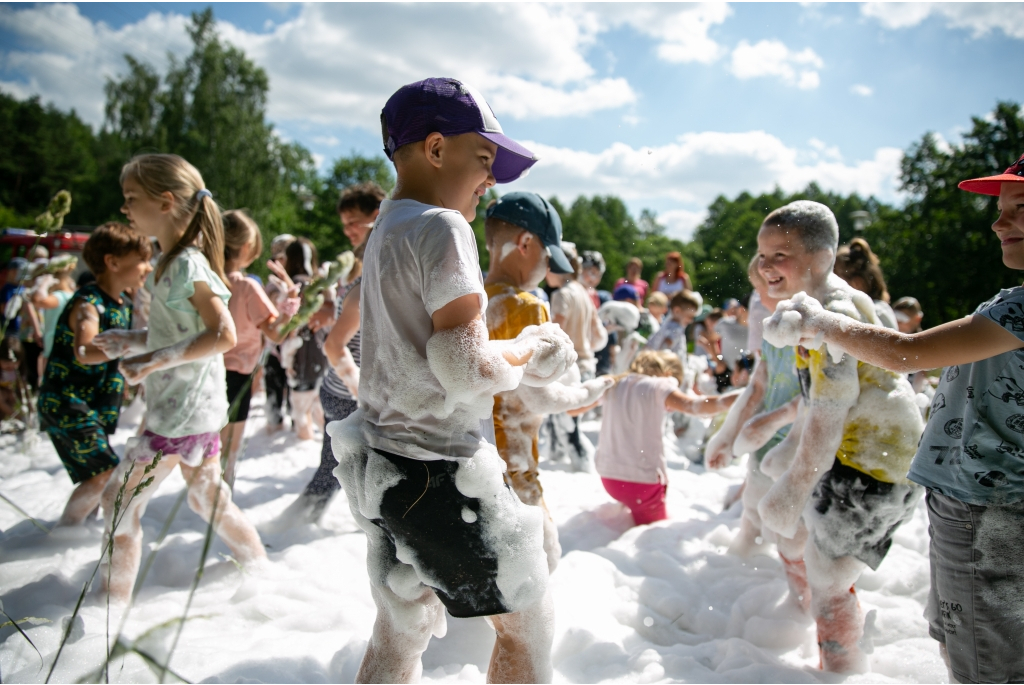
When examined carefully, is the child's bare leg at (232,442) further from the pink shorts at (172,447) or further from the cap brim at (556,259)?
the cap brim at (556,259)

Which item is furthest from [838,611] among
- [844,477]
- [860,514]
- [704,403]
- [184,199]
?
[184,199]

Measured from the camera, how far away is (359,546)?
11.1 feet

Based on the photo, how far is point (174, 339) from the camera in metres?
2.59

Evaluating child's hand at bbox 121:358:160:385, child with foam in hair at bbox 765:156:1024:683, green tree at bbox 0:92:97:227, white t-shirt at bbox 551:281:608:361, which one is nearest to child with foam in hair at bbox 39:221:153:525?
child's hand at bbox 121:358:160:385

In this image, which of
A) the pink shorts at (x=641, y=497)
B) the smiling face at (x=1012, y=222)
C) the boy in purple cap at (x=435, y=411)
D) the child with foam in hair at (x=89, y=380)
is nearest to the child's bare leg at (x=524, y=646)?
the boy in purple cap at (x=435, y=411)

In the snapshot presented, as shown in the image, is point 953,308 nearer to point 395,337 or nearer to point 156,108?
point 395,337

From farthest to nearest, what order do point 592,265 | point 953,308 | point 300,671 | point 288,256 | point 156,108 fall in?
1. point 156,108
2. point 953,308
3. point 592,265
4. point 288,256
5. point 300,671

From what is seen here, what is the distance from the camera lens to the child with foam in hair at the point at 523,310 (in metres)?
2.31

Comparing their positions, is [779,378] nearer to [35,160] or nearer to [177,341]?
[177,341]

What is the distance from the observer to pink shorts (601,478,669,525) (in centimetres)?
382

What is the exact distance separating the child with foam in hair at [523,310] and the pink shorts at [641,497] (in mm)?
1339

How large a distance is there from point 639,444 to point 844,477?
5.46 feet

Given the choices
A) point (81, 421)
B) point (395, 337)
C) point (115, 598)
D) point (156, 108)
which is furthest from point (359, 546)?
point (156, 108)

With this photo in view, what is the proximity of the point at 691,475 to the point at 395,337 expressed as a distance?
442 centimetres
